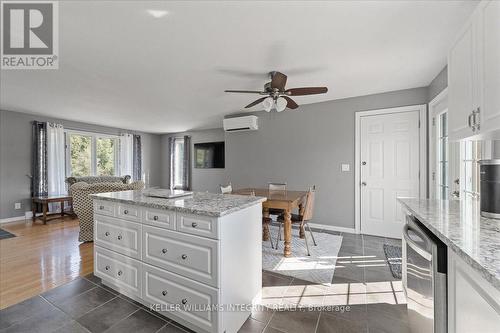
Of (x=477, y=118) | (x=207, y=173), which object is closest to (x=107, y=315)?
(x=477, y=118)

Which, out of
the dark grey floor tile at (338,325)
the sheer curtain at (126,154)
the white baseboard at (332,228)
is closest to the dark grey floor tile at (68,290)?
the dark grey floor tile at (338,325)

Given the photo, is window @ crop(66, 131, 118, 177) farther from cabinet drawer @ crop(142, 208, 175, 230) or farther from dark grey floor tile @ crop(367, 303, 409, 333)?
dark grey floor tile @ crop(367, 303, 409, 333)

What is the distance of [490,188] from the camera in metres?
1.21


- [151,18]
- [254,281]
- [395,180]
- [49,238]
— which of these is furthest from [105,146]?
[395,180]

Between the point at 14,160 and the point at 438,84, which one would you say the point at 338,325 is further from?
the point at 14,160

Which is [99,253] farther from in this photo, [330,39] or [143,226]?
[330,39]

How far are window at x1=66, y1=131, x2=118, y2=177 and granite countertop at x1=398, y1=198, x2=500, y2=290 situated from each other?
22.7 feet

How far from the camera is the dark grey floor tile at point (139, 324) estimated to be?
1.60 meters

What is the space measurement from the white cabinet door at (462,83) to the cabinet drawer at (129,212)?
236 cm

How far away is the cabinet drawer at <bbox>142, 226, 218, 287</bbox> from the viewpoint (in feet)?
4.69

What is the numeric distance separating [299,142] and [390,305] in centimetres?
295

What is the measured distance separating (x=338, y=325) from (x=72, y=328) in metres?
1.95

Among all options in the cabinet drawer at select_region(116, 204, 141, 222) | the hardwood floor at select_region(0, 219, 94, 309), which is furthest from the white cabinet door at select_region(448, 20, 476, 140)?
the hardwood floor at select_region(0, 219, 94, 309)

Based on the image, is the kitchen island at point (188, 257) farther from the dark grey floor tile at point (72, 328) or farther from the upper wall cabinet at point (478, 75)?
the upper wall cabinet at point (478, 75)
